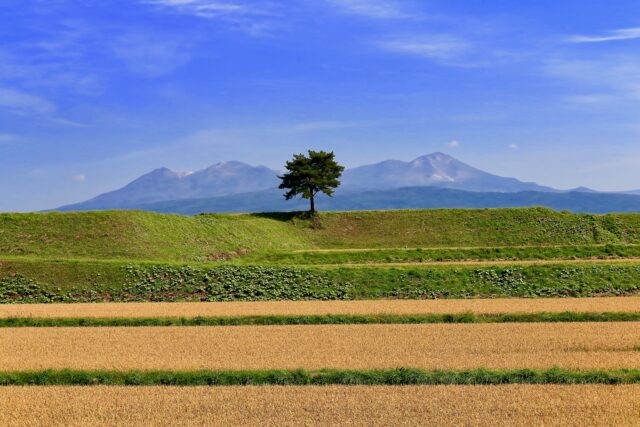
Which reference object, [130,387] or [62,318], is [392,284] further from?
[130,387]

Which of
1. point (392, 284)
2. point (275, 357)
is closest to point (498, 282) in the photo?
point (392, 284)

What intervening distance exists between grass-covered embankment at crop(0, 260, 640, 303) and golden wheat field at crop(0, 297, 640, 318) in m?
5.87

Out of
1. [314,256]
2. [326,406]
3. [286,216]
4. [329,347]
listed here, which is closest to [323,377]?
[326,406]

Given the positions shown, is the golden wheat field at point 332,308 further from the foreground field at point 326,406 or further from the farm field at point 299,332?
the foreground field at point 326,406

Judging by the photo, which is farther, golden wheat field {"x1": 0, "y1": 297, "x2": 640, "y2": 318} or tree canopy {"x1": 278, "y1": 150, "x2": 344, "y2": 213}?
tree canopy {"x1": 278, "y1": 150, "x2": 344, "y2": 213}

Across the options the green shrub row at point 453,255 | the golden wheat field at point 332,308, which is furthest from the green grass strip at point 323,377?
the green shrub row at point 453,255

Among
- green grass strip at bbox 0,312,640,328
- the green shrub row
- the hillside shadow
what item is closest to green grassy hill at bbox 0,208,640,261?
the hillside shadow

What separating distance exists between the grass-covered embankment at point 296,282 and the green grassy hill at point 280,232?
10.5m

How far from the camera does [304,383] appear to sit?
914 inches

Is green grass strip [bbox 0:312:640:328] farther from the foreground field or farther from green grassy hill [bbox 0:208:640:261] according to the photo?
green grassy hill [bbox 0:208:640:261]

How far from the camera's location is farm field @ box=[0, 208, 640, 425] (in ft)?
67.1

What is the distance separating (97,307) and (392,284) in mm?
22802

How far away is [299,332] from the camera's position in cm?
3322

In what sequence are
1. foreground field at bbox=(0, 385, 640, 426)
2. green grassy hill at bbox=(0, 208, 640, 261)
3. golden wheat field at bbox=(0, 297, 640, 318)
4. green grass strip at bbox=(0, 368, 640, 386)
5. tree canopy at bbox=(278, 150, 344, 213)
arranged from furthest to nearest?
tree canopy at bbox=(278, 150, 344, 213) < green grassy hill at bbox=(0, 208, 640, 261) < golden wheat field at bbox=(0, 297, 640, 318) < green grass strip at bbox=(0, 368, 640, 386) < foreground field at bbox=(0, 385, 640, 426)
